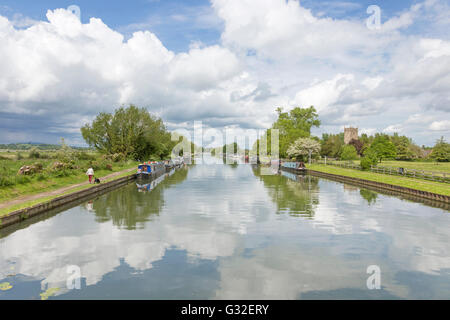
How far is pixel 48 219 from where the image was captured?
719 inches

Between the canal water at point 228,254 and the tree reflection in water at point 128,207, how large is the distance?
126 millimetres

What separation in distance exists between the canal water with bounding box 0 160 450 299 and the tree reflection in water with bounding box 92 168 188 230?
13cm

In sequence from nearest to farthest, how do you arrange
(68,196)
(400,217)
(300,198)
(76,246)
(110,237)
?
(76,246)
(110,237)
(400,217)
(68,196)
(300,198)

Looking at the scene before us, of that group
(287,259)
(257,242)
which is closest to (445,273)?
(287,259)

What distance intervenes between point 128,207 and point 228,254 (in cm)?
1271

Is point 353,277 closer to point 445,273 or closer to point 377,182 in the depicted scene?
point 445,273

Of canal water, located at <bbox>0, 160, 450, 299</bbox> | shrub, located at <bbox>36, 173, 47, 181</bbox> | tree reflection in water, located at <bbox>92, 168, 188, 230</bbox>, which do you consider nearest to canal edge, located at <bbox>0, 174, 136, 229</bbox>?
canal water, located at <bbox>0, 160, 450, 299</bbox>

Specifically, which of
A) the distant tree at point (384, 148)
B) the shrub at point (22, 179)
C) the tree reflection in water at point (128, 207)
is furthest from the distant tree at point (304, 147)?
the shrub at point (22, 179)

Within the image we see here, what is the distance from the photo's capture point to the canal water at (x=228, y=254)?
9.20 metres

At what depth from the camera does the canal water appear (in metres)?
9.20

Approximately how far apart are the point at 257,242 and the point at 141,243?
4.88 m

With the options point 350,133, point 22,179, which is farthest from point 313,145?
point 350,133

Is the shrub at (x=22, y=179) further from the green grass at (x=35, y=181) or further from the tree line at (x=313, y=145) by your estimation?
the tree line at (x=313, y=145)
